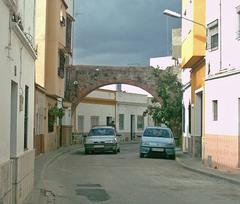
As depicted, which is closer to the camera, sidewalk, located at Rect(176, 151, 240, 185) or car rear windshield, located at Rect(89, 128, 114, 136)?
sidewalk, located at Rect(176, 151, 240, 185)

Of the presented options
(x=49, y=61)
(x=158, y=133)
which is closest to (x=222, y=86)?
(x=158, y=133)

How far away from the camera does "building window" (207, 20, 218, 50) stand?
2412 centimetres

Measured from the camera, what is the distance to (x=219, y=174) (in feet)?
67.5

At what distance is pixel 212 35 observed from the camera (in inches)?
966

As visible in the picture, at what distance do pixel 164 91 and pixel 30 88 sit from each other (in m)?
27.6

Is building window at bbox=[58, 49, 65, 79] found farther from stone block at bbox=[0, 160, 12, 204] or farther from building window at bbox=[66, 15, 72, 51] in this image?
stone block at bbox=[0, 160, 12, 204]

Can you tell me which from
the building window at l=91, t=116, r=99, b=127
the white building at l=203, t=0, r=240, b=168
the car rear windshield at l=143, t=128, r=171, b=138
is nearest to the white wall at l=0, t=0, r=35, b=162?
the white building at l=203, t=0, r=240, b=168

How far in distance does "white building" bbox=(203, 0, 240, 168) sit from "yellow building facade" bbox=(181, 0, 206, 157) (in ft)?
4.62

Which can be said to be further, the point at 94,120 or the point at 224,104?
the point at 94,120

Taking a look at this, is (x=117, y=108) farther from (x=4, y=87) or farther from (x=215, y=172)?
(x=4, y=87)

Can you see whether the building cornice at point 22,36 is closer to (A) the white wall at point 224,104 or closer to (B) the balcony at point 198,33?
(A) the white wall at point 224,104

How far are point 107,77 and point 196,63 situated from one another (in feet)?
71.4

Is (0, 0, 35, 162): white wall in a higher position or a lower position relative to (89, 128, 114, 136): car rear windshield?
higher

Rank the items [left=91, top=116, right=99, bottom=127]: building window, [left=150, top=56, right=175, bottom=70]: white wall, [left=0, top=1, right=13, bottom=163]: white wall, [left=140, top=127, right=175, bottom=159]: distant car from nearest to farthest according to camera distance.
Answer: [left=0, top=1, right=13, bottom=163]: white wall < [left=140, top=127, right=175, bottom=159]: distant car < [left=91, top=116, right=99, bottom=127]: building window < [left=150, top=56, right=175, bottom=70]: white wall
